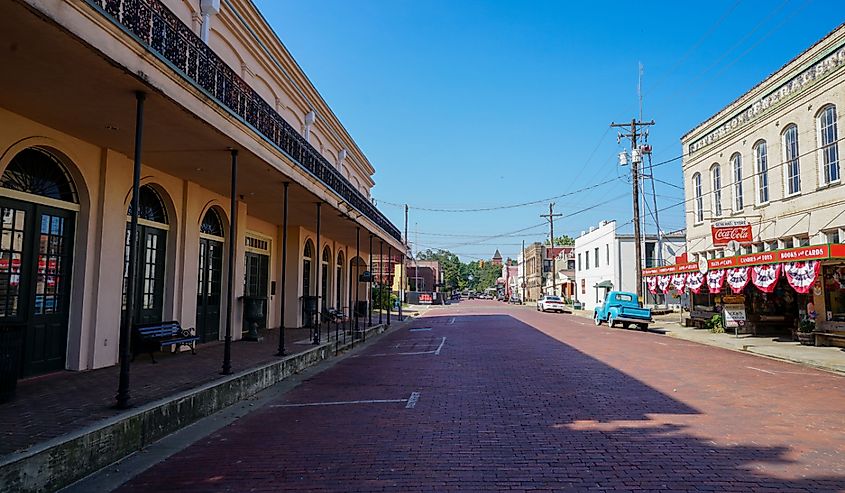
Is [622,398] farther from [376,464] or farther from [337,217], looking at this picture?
[337,217]

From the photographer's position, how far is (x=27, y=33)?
5.45m

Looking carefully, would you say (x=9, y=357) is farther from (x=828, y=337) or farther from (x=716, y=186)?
(x=716, y=186)

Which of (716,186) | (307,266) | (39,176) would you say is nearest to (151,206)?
(39,176)

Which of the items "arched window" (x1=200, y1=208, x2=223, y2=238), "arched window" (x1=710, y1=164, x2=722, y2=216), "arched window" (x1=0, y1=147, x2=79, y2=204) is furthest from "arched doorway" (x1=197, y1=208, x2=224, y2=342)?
"arched window" (x1=710, y1=164, x2=722, y2=216)

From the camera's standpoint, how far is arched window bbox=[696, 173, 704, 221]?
2833 centimetres

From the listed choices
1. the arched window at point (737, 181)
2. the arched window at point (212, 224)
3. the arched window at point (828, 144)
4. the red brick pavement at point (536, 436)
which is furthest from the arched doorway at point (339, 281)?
the arched window at point (828, 144)

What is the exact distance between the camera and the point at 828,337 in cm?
1773

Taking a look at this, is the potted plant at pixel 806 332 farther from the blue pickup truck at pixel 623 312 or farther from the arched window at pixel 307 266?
the arched window at pixel 307 266

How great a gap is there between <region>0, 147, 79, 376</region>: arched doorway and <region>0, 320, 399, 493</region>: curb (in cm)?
255

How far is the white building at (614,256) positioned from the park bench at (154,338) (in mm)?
37242

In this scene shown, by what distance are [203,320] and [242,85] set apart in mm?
6381

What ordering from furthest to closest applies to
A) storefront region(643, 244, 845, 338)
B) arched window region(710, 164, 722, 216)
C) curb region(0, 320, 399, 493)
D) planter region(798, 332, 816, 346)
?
arched window region(710, 164, 722, 216)
planter region(798, 332, 816, 346)
storefront region(643, 244, 845, 338)
curb region(0, 320, 399, 493)

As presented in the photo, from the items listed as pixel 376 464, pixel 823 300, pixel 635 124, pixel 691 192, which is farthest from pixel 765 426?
pixel 635 124

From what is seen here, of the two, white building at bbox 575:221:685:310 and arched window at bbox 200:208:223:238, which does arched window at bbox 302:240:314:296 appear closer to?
arched window at bbox 200:208:223:238
